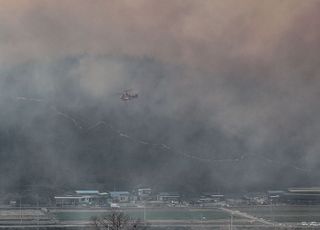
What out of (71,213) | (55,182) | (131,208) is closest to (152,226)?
(131,208)


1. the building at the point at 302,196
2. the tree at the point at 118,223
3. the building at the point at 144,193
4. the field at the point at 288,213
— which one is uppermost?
the building at the point at 144,193

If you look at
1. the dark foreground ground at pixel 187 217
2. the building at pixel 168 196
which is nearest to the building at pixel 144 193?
the building at pixel 168 196

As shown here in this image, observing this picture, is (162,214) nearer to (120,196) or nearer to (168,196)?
(168,196)

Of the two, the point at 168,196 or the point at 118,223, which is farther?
the point at 168,196

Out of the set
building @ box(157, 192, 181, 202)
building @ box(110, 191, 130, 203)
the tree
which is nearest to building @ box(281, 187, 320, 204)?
building @ box(157, 192, 181, 202)

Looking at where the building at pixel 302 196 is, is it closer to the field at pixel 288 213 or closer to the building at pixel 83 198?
the field at pixel 288 213

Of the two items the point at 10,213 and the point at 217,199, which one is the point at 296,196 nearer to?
the point at 217,199

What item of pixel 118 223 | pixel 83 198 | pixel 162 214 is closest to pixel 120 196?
pixel 83 198
